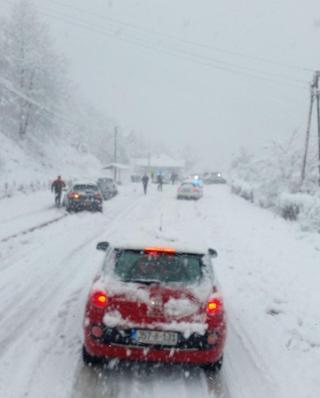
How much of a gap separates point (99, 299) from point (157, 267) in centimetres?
82

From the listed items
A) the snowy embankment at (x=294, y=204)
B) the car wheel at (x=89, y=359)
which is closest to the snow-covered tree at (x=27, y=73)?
the snowy embankment at (x=294, y=204)

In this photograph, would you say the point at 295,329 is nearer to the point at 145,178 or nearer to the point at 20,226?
the point at 20,226

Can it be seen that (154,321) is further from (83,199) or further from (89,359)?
(83,199)

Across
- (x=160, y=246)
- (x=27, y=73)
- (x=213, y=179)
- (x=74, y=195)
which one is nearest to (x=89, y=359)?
(x=160, y=246)

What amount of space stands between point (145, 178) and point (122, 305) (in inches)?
1617

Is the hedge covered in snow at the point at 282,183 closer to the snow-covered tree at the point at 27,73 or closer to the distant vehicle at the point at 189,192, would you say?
the distant vehicle at the point at 189,192

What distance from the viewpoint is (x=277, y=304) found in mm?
9742

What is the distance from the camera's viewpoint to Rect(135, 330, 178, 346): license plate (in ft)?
19.2

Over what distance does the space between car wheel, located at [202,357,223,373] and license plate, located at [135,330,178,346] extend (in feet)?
2.25

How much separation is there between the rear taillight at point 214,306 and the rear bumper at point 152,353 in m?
0.36

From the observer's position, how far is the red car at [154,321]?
5.87m

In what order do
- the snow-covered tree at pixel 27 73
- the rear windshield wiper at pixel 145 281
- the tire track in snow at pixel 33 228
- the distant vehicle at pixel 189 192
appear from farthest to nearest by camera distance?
the snow-covered tree at pixel 27 73 < the distant vehicle at pixel 189 192 < the tire track in snow at pixel 33 228 < the rear windshield wiper at pixel 145 281

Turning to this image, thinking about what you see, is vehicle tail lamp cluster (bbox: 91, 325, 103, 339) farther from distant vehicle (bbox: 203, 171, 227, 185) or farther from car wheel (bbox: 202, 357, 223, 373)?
distant vehicle (bbox: 203, 171, 227, 185)

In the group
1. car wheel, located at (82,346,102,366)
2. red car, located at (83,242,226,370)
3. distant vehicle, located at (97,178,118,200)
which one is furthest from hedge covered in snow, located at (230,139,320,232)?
car wheel, located at (82,346,102,366)
